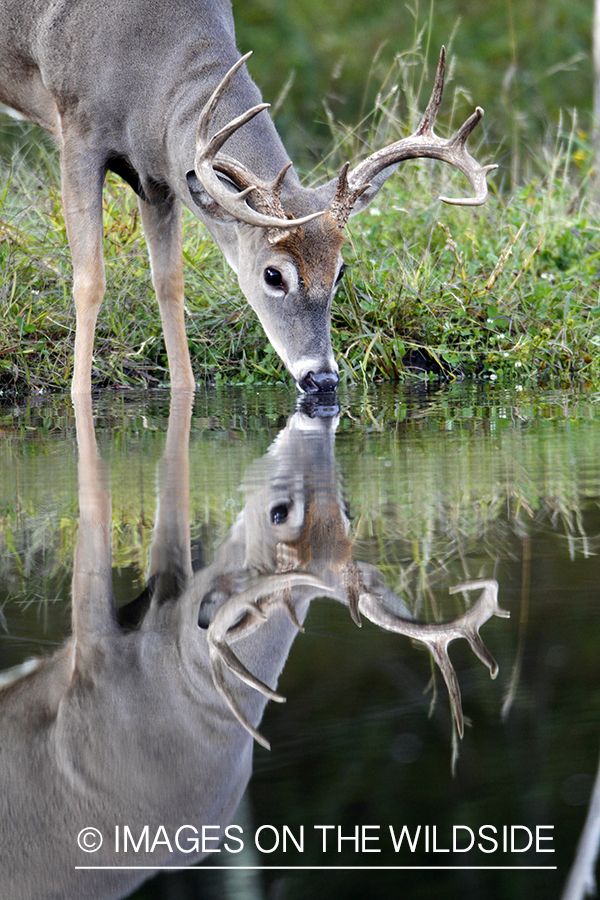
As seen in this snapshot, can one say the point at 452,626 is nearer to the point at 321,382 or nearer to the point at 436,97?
the point at 321,382

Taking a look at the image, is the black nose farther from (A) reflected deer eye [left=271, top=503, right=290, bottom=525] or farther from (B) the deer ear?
(A) reflected deer eye [left=271, top=503, right=290, bottom=525]

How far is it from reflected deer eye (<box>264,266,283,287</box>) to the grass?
1.95 feet

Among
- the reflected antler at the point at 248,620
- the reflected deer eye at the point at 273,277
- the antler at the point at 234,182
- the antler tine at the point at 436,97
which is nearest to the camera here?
the reflected antler at the point at 248,620

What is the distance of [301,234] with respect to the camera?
5.66 metres

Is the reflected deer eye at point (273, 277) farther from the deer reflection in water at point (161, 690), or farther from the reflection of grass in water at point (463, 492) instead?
the deer reflection in water at point (161, 690)

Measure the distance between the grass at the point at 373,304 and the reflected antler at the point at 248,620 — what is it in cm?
A: 377

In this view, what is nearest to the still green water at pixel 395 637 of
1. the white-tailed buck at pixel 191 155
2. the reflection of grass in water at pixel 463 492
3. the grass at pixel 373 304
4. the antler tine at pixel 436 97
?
the reflection of grass in water at pixel 463 492

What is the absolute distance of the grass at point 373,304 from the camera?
6.17 metres

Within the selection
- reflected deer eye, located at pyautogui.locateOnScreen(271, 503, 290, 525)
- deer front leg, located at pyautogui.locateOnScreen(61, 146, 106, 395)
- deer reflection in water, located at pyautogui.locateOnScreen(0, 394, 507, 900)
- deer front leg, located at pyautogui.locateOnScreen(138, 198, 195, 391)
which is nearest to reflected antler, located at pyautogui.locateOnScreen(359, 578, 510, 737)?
deer reflection in water, located at pyautogui.locateOnScreen(0, 394, 507, 900)

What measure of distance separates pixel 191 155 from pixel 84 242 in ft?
2.47

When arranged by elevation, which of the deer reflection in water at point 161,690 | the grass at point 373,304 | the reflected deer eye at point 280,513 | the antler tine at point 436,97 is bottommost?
the deer reflection in water at point 161,690

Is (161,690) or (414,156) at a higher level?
(414,156)

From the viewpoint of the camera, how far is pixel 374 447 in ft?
13.0

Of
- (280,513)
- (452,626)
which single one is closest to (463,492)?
(280,513)
